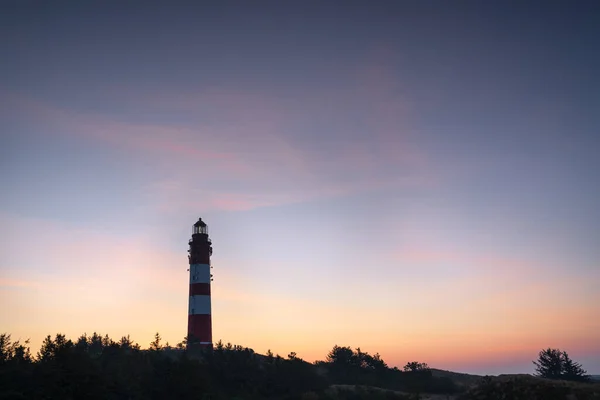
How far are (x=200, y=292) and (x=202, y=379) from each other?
894 inches

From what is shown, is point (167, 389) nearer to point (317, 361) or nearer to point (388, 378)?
point (388, 378)

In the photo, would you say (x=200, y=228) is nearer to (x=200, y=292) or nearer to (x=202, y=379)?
(x=200, y=292)

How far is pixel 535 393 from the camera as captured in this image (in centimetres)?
3531

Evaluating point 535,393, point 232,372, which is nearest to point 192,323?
point 232,372

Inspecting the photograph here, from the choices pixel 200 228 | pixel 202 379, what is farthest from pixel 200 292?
pixel 202 379

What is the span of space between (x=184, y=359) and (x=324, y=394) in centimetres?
1096

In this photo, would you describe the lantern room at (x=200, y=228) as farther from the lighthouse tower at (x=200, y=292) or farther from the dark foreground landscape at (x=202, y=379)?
the dark foreground landscape at (x=202, y=379)

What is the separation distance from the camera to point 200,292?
53906mm

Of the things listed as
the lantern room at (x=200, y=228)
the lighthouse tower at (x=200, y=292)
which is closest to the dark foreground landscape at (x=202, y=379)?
the lighthouse tower at (x=200, y=292)

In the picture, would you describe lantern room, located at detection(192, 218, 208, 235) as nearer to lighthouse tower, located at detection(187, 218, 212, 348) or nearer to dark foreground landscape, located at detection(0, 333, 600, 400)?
lighthouse tower, located at detection(187, 218, 212, 348)

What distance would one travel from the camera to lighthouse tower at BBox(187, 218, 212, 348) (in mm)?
52594

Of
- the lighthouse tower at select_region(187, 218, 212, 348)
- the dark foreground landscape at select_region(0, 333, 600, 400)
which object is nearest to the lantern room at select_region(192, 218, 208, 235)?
the lighthouse tower at select_region(187, 218, 212, 348)

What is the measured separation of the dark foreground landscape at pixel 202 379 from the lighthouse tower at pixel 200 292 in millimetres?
2440

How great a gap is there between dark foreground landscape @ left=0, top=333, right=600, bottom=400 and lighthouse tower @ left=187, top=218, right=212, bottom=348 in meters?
2.44
